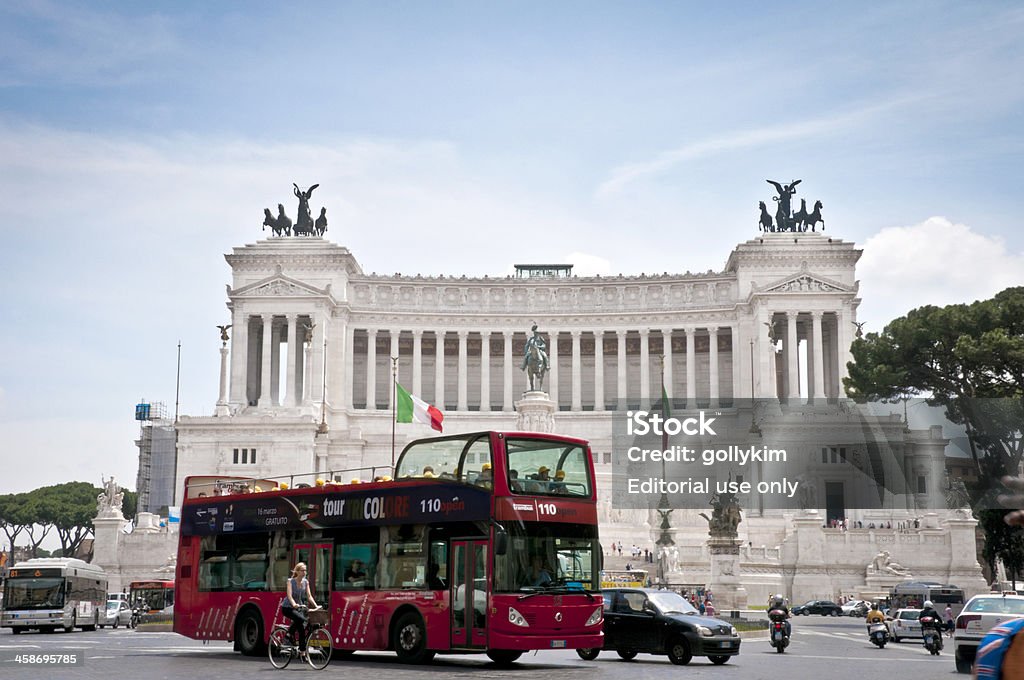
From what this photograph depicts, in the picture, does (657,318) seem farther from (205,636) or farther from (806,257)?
(205,636)

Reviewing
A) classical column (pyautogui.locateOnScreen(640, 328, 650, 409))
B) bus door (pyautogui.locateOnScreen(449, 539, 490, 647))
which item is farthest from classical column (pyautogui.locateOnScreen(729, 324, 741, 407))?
bus door (pyautogui.locateOnScreen(449, 539, 490, 647))

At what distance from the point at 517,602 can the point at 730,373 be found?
90388mm

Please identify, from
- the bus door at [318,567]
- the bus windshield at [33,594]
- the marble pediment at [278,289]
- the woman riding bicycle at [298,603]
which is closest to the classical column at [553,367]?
the marble pediment at [278,289]

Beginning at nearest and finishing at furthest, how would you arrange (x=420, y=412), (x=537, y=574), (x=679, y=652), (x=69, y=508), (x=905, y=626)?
(x=537, y=574) < (x=679, y=652) < (x=905, y=626) < (x=420, y=412) < (x=69, y=508)

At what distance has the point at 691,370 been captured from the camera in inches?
4141

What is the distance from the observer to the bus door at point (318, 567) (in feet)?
81.4

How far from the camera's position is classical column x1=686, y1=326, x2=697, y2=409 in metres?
105

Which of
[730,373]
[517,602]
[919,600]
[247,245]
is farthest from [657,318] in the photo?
[517,602]

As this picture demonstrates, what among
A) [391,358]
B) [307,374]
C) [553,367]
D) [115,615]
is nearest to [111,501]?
[115,615]

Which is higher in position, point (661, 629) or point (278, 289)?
point (278, 289)

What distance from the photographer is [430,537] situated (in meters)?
23.1

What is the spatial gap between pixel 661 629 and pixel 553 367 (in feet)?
271

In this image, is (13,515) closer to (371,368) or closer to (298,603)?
(371,368)

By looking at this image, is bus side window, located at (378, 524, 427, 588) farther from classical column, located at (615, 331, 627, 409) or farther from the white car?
classical column, located at (615, 331, 627, 409)
